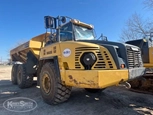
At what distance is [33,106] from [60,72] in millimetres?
1449

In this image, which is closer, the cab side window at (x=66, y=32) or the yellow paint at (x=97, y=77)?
the yellow paint at (x=97, y=77)

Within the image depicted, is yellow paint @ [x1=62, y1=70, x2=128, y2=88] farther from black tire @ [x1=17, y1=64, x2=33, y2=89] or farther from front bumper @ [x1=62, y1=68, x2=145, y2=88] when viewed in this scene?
black tire @ [x1=17, y1=64, x2=33, y2=89]

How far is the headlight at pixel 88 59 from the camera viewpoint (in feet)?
11.0

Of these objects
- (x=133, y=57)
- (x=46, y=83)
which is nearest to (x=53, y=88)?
(x=46, y=83)

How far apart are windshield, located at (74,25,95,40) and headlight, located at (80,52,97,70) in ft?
3.90

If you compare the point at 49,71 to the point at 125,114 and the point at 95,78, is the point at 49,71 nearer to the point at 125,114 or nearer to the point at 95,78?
the point at 95,78

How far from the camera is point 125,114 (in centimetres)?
378

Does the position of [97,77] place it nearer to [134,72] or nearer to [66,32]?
[134,72]

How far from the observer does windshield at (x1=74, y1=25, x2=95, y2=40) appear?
4.64m

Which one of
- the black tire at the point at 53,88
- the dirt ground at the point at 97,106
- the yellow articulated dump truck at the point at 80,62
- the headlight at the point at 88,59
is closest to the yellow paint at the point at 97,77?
the yellow articulated dump truck at the point at 80,62

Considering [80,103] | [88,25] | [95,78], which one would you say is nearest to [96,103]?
[80,103]

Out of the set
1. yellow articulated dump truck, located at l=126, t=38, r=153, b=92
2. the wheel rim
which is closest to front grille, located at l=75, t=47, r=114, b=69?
the wheel rim

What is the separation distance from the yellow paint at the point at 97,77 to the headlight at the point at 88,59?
17 cm

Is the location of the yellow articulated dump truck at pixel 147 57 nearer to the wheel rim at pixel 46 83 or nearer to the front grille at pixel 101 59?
the front grille at pixel 101 59
